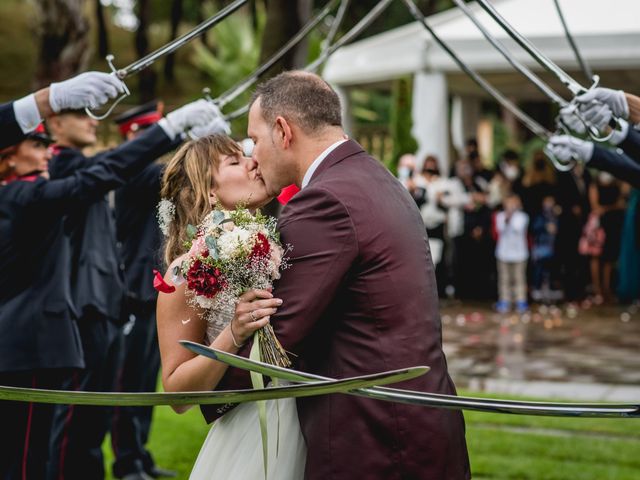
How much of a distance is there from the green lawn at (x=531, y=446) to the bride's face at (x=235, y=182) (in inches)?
136

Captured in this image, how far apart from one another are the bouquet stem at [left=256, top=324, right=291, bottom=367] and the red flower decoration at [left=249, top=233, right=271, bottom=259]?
8.8 inches

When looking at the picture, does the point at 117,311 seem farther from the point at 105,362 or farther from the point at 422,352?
the point at 422,352

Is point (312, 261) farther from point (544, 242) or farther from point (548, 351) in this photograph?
point (544, 242)

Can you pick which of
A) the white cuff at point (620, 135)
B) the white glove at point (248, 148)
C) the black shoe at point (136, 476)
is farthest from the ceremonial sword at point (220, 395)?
the black shoe at point (136, 476)

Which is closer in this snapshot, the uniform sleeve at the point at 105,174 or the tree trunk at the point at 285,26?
the uniform sleeve at the point at 105,174

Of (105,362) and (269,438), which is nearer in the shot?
(269,438)

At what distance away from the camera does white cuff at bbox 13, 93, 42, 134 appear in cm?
457

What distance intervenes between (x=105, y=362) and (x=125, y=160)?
1.44 m

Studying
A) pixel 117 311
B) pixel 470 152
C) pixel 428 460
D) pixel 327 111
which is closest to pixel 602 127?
pixel 327 111

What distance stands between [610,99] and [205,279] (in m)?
2.58

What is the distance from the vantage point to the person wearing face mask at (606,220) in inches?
633

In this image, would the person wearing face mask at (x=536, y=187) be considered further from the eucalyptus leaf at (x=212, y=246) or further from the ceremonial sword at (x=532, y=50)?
the eucalyptus leaf at (x=212, y=246)

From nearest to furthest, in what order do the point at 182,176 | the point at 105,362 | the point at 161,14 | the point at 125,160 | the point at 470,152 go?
the point at 182,176
the point at 125,160
the point at 105,362
the point at 470,152
the point at 161,14

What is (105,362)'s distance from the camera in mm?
6195
